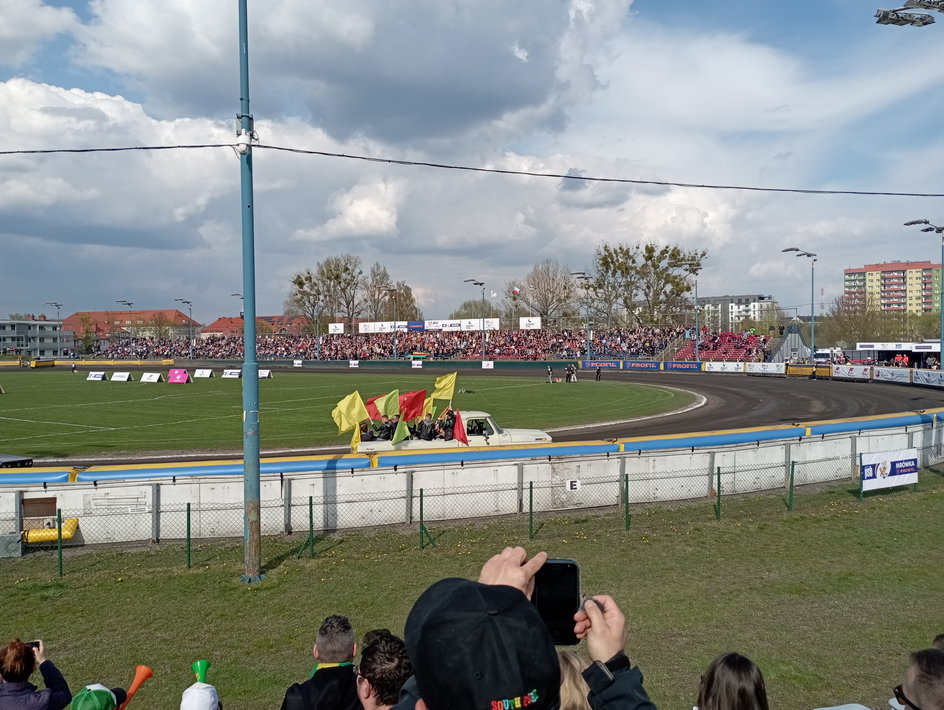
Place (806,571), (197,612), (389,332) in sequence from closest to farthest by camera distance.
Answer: (197,612)
(806,571)
(389,332)

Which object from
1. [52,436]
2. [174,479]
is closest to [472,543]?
[174,479]

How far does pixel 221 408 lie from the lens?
38469 millimetres

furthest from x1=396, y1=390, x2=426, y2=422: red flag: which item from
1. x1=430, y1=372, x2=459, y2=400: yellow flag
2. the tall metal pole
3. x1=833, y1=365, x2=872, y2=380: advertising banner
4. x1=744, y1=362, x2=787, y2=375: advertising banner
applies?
x1=744, y1=362, x2=787, y2=375: advertising banner

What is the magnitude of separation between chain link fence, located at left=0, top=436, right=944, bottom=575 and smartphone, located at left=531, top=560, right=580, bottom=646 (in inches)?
387

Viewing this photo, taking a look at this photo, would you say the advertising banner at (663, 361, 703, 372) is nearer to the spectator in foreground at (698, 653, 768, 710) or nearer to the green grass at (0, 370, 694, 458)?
the green grass at (0, 370, 694, 458)

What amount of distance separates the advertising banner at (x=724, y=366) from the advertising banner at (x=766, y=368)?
4.94 feet

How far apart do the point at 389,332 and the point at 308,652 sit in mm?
96901

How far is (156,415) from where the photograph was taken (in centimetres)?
3584

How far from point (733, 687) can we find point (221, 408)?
38.2 metres

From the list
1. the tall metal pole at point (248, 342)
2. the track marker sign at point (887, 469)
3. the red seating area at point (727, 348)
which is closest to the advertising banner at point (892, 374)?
the red seating area at point (727, 348)

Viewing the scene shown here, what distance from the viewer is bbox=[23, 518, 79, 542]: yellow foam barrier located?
44.2 feet

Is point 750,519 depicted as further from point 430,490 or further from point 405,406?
point 405,406

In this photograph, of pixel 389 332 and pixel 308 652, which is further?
pixel 389 332

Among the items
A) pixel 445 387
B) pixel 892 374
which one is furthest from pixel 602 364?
pixel 445 387
